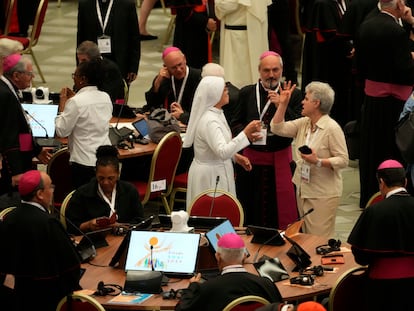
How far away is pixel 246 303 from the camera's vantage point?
7.18 m

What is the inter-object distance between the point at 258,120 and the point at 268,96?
23cm

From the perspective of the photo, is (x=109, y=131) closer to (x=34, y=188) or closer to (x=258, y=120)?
(x=258, y=120)

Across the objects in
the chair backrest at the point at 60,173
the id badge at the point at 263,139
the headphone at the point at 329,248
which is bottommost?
the chair backrest at the point at 60,173

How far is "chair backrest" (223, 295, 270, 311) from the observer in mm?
7125

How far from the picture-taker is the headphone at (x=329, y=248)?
847 cm

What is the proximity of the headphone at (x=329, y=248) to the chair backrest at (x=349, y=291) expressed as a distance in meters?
0.51

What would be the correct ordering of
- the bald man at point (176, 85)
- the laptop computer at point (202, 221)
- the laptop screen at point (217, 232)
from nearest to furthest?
the laptop screen at point (217, 232)
the laptop computer at point (202, 221)
the bald man at point (176, 85)

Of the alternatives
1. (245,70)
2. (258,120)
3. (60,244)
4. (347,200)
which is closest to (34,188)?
(60,244)

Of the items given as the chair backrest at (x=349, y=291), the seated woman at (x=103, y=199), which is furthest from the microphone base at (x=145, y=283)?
the chair backrest at (x=349, y=291)

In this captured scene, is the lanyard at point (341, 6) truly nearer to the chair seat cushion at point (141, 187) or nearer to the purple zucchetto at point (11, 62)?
the chair seat cushion at point (141, 187)

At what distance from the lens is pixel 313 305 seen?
19.4ft

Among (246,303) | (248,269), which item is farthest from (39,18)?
(246,303)

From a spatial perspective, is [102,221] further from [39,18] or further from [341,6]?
[39,18]

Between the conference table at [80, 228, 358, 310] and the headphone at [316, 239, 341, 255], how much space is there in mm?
36
